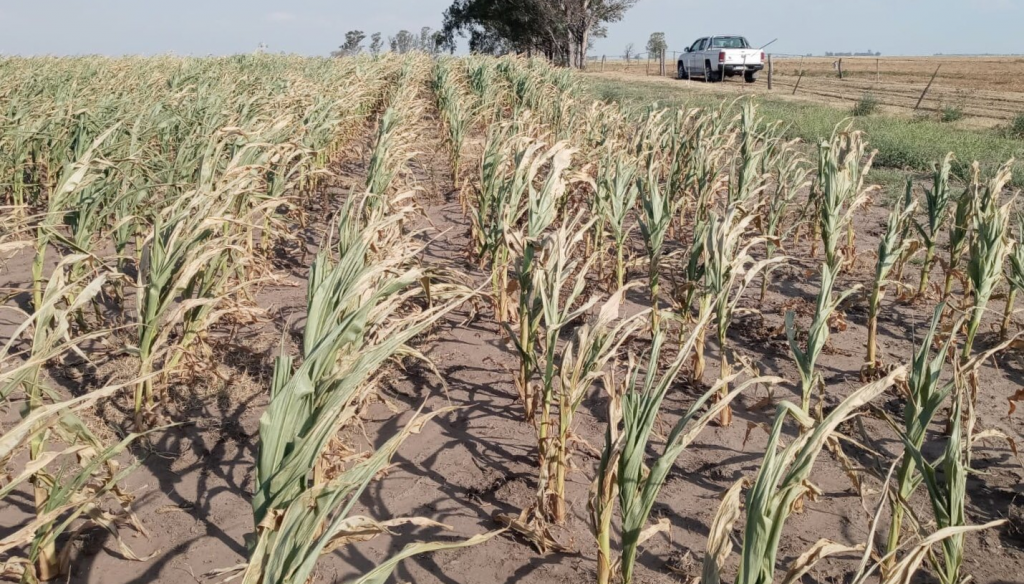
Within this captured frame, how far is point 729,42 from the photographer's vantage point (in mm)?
24828

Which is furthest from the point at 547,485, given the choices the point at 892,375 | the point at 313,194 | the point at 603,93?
the point at 603,93

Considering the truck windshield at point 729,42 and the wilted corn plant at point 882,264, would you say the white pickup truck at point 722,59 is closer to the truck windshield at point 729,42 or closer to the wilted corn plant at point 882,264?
the truck windshield at point 729,42

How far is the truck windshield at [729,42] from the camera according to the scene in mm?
24750

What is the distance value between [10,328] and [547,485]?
274cm

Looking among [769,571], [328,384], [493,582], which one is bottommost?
[493,582]

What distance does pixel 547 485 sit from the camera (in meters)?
2.35

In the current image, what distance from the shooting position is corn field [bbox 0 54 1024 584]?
1584 millimetres

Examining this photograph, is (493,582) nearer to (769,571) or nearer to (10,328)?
(769,571)

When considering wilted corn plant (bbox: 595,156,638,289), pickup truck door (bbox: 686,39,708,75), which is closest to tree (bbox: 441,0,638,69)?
pickup truck door (bbox: 686,39,708,75)

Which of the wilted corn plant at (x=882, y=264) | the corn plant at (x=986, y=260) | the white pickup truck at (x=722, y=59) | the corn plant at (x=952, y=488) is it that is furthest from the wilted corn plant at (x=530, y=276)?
the white pickup truck at (x=722, y=59)

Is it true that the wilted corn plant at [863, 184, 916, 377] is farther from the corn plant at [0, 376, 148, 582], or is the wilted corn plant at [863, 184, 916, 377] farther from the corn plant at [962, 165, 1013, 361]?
the corn plant at [0, 376, 148, 582]

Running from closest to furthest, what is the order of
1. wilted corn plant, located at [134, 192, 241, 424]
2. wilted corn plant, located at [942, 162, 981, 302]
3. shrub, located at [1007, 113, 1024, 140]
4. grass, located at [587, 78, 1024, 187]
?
1. wilted corn plant, located at [134, 192, 241, 424]
2. wilted corn plant, located at [942, 162, 981, 302]
3. grass, located at [587, 78, 1024, 187]
4. shrub, located at [1007, 113, 1024, 140]

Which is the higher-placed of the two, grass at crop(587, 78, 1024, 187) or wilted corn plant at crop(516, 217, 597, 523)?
grass at crop(587, 78, 1024, 187)

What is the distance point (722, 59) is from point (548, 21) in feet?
44.0
